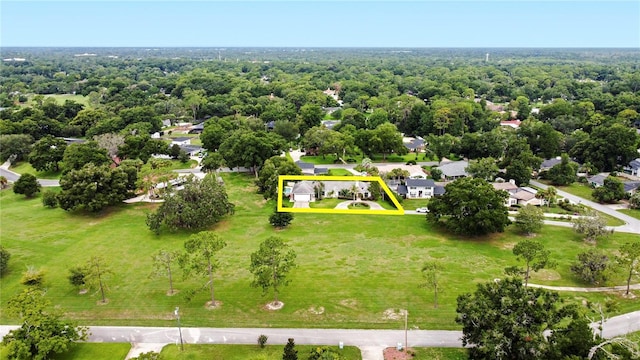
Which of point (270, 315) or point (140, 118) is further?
point (140, 118)

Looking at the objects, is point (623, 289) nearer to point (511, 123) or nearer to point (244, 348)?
point (244, 348)

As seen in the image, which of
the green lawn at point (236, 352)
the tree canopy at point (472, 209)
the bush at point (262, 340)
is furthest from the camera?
the tree canopy at point (472, 209)

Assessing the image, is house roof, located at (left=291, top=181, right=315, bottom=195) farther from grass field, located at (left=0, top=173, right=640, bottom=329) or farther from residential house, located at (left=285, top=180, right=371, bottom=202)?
grass field, located at (left=0, top=173, right=640, bottom=329)

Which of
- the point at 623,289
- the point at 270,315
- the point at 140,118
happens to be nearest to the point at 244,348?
the point at 270,315

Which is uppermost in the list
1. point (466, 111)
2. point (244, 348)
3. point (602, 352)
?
point (466, 111)

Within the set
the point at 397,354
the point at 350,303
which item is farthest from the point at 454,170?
the point at 397,354

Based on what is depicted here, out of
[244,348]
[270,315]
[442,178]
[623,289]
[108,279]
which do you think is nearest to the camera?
[244,348]

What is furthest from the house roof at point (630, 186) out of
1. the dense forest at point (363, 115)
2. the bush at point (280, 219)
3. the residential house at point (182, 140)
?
the residential house at point (182, 140)

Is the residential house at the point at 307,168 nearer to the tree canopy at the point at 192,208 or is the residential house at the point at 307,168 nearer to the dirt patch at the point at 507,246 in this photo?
the tree canopy at the point at 192,208
